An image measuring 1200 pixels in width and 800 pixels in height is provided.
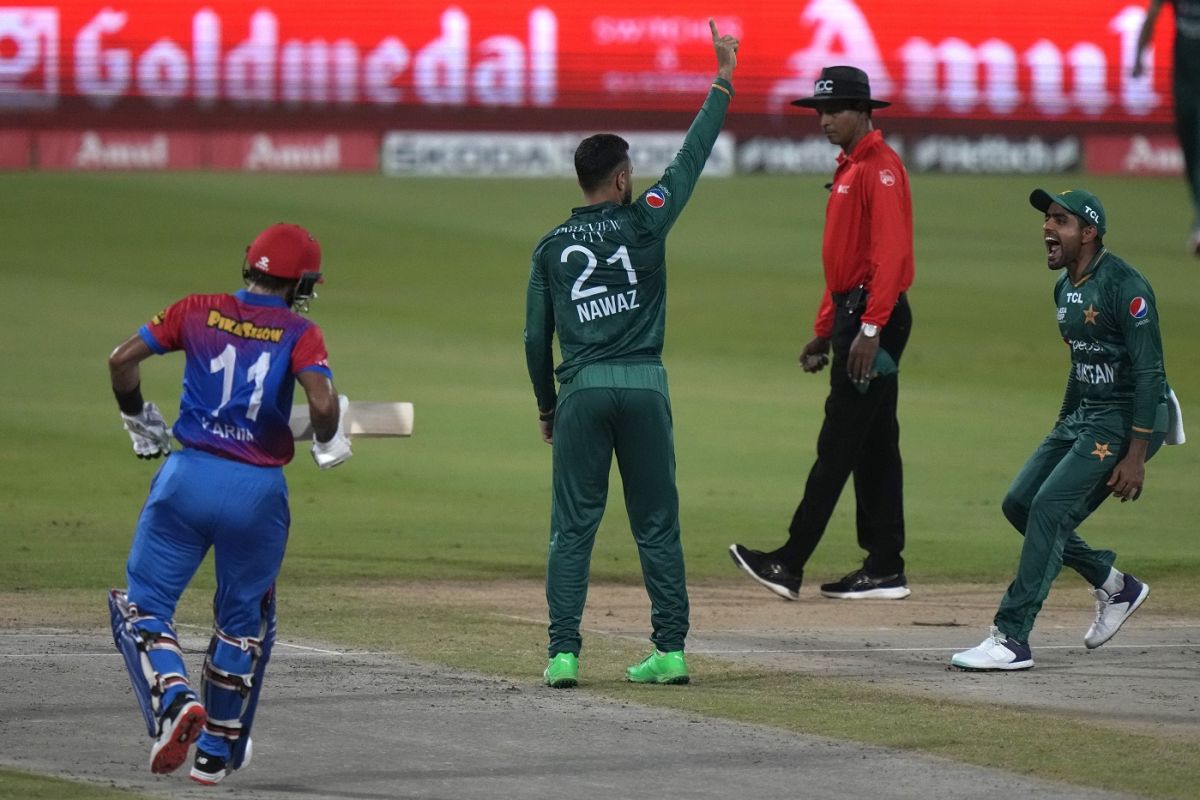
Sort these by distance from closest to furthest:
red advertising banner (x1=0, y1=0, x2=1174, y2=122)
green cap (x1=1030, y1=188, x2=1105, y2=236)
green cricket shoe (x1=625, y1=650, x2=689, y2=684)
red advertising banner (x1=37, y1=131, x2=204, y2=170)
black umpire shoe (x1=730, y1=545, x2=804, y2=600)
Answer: green cricket shoe (x1=625, y1=650, x2=689, y2=684) → green cap (x1=1030, y1=188, x2=1105, y2=236) → black umpire shoe (x1=730, y1=545, x2=804, y2=600) → red advertising banner (x1=37, y1=131, x2=204, y2=170) → red advertising banner (x1=0, y1=0, x2=1174, y2=122)

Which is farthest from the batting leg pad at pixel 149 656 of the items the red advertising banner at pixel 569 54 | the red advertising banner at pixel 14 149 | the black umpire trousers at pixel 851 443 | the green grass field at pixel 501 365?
the red advertising banner at pixel 569 54

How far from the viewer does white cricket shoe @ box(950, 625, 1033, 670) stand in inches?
336

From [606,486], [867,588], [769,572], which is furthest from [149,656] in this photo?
[867,588]

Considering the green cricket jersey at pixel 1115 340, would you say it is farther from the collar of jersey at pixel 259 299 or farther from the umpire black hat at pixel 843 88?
the collar of jersey at pixel 259 299

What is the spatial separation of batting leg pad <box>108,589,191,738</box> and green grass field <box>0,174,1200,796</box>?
2571 mm

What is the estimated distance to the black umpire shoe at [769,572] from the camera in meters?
10.5

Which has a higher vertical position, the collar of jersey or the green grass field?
the collar of jersey

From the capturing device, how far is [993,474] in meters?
16.0

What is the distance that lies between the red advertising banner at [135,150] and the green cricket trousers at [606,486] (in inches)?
1207

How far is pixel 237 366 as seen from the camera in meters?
6.43

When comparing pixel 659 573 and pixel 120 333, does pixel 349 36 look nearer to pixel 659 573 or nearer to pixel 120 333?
pixel 120 333

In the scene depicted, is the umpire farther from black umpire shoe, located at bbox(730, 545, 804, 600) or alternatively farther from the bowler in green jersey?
→ the bowler in green jersey

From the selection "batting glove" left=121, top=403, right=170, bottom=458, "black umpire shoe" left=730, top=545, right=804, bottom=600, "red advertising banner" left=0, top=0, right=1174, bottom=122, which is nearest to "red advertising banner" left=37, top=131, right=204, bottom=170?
"red advertising banner" left=0, top=0, right=1174, bottom=122

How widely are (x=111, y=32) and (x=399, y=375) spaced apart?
75.2 feet
